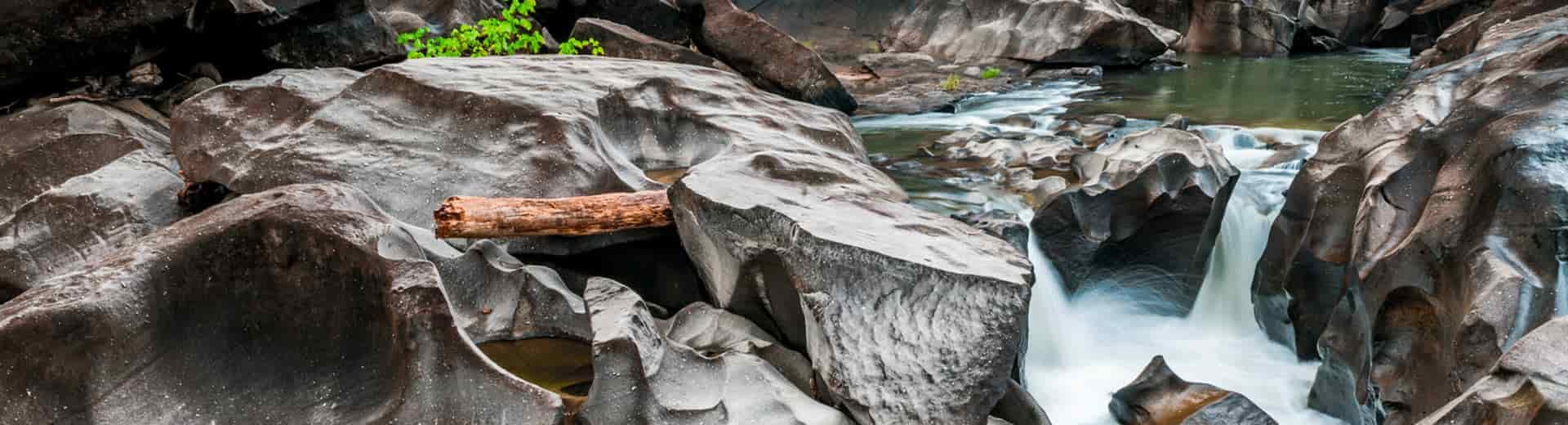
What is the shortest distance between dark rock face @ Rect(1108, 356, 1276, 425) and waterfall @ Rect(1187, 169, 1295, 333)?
1545 mm

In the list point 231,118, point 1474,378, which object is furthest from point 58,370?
point 1474,378

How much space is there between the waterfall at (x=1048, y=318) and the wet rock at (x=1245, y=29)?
15135mm

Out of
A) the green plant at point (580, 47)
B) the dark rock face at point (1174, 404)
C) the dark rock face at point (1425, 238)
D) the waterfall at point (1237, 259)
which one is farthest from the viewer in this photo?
the green plant at point (580, 47)

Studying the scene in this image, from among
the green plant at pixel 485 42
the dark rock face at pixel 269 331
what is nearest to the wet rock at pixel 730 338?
the dark rock face at pixel 269 331

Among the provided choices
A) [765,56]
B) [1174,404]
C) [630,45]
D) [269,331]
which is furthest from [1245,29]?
[269,331]

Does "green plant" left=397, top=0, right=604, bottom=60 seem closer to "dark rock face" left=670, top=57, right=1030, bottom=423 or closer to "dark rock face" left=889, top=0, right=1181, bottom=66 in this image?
"dark rock face" left=670, top=57, right=1030, bottom=423

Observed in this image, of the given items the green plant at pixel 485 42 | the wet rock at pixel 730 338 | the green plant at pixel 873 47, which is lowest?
the green plant at pixel 873 47

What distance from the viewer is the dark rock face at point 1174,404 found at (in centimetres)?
502

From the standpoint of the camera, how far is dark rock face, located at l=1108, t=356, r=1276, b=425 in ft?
16.5

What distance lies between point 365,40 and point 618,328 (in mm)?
4284

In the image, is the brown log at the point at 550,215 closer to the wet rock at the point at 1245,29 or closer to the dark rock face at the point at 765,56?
the dark rock face at the point at 765,56

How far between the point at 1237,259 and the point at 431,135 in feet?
16.5

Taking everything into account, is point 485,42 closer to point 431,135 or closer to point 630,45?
A: point 630,45

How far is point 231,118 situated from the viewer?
19.4 feet
